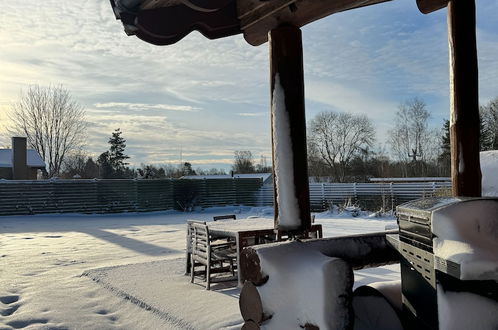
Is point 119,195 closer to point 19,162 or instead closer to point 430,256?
point 19,162

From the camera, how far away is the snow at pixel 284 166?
8.60 ft

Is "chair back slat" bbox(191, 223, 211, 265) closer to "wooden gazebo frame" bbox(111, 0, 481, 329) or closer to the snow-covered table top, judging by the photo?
the snow-covered table top

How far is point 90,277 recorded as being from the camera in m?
6.31

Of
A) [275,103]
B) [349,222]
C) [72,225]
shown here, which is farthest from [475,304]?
[72,225]

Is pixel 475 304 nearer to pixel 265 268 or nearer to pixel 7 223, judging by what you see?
pixel 265 268

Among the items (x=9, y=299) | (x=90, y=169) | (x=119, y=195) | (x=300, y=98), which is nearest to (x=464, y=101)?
(x=300, y=98)

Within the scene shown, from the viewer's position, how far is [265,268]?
212 cm

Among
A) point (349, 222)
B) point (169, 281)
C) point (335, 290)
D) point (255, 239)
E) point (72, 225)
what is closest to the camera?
point (335, 290)

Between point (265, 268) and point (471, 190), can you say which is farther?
point (471, 190)

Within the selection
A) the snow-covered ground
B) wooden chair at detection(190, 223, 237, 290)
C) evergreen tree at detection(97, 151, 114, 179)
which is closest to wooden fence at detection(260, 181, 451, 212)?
the snow-covered ground

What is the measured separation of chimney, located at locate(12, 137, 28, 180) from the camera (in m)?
24.6

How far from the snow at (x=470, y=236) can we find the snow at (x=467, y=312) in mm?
118

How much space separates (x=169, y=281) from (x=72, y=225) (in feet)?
30.1

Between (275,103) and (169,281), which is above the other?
(275,103)
